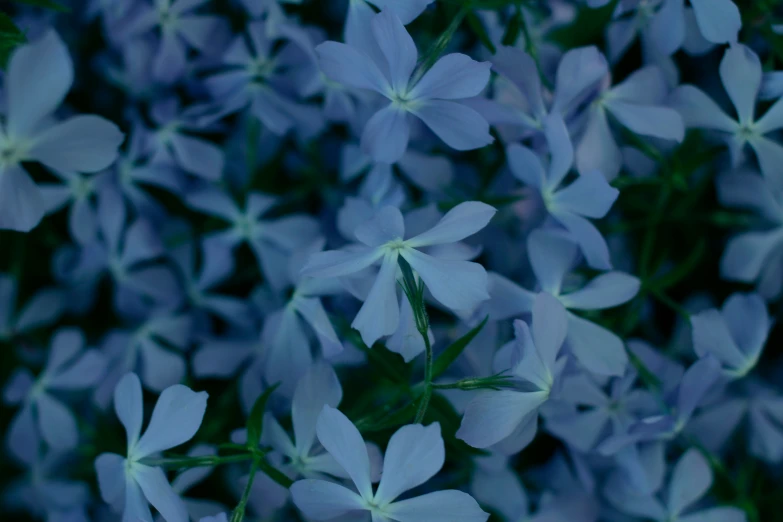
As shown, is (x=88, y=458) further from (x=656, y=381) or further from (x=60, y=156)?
(x=656, y=381)

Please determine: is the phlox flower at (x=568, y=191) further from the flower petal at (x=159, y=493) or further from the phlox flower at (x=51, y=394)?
the phlox flower at (x=51, y=394)

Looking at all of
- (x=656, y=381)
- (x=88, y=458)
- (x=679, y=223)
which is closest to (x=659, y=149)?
(x=679, y=223)

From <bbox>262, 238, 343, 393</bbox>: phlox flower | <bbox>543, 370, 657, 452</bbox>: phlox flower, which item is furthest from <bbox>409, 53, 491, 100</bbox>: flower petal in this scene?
<bbox>543, 370, 657, 452</bbox>: phlox flower

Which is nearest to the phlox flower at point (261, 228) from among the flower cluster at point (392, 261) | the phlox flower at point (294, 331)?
the flower cluster at point (392, 261)

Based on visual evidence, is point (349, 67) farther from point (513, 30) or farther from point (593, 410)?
point (593, 410)

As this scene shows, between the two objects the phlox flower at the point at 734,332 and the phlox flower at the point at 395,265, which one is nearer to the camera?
the phlox flower at the point at 395,265
